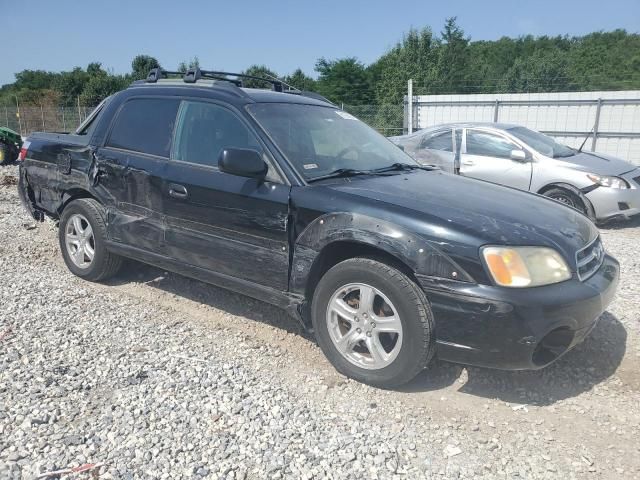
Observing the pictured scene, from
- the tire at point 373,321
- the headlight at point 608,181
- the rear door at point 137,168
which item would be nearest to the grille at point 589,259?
the tire at point 373,321

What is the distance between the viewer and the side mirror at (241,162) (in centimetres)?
350

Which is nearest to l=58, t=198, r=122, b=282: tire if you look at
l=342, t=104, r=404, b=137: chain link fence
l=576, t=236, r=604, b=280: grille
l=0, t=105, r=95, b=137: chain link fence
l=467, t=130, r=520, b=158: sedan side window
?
l=576, t=236, r=604, b=280: grille

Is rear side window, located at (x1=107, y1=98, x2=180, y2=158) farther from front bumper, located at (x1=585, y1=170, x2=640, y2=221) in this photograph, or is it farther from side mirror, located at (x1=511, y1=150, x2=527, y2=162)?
front bumper, located at (x1=585, y1=170, x2=640, y2=221)

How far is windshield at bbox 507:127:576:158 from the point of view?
8273 millimetres

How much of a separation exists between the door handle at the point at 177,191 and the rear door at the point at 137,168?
0.15 m

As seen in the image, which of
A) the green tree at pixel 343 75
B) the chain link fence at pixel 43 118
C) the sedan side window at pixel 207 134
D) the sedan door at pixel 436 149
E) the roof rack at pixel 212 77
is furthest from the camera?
the green tree at pixel 343 75

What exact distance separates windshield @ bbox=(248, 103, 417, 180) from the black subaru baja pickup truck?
0.05 ft

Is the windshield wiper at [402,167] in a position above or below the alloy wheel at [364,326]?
above

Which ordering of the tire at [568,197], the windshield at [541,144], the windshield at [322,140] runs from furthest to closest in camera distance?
the windshield at [541,144] → the tire at [568,197] → the windshield at [322,140]

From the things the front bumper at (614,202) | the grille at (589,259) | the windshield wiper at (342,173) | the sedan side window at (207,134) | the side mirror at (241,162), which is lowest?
the front bumper at (614,202)

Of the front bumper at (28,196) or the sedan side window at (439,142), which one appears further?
the sedan side window at (439,142)

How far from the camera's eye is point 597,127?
13562 millimetres

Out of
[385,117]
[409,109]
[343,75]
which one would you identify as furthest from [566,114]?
[343,75]

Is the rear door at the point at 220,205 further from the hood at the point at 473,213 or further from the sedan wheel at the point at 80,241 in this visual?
the sedan wheel at the point at 80,241
